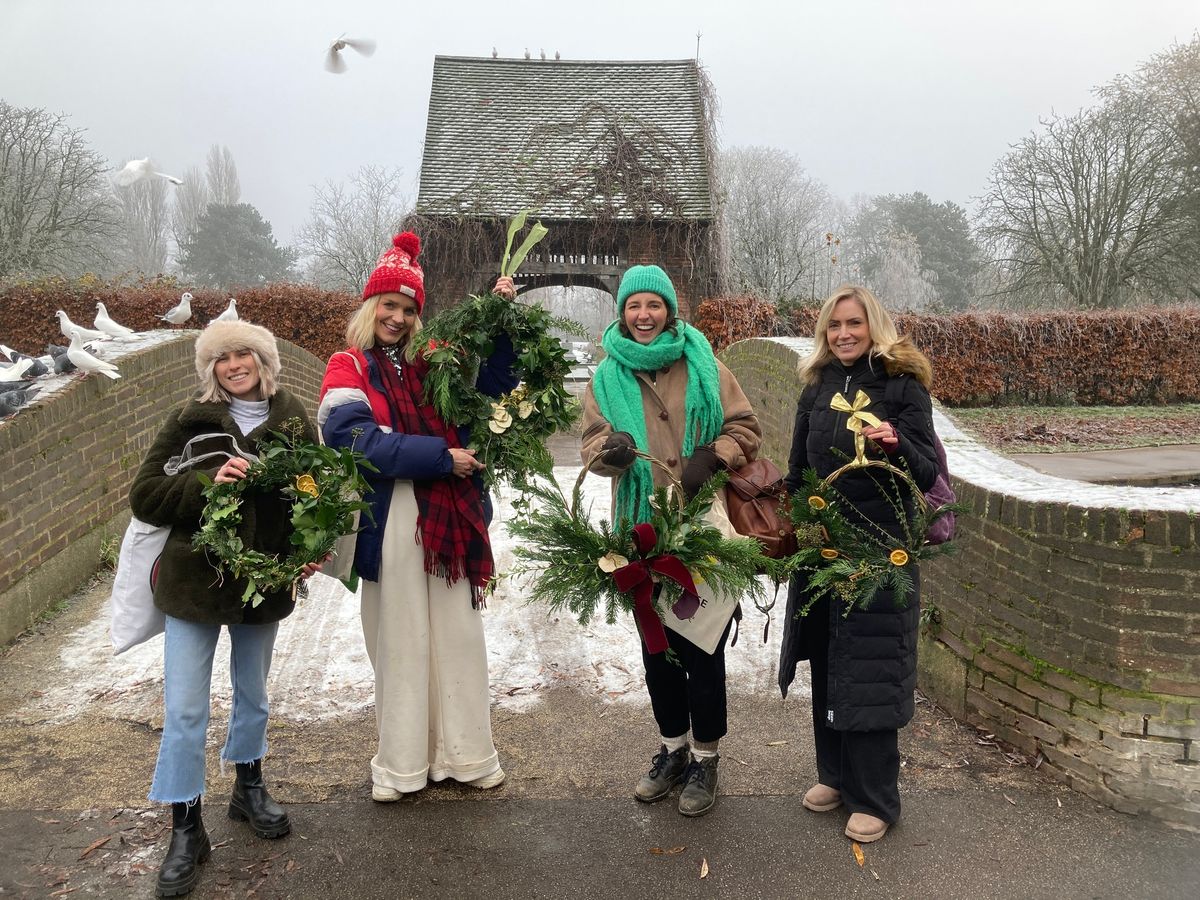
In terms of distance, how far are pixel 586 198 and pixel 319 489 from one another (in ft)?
49.8

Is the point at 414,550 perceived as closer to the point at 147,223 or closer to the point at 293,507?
the point at 293,507

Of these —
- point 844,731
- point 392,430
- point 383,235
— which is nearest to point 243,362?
point 392,430

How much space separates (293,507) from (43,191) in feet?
106

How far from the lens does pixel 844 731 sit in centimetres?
322

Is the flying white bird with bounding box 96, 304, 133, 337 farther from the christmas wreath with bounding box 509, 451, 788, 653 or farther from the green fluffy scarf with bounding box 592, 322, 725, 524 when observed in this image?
the christmas wreath with bounding box 509, 451, 788, 653

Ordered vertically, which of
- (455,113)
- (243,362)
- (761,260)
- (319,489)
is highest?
(455,113)

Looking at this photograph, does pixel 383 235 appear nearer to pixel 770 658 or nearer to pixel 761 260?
pixel 761 260

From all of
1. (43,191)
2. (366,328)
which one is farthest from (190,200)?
(366,328)

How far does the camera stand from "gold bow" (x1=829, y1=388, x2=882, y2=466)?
2.99 meters

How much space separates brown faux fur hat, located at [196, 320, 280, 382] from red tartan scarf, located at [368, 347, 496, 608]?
0.41 m

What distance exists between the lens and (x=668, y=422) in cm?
343

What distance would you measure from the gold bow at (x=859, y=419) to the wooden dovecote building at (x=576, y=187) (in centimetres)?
1410

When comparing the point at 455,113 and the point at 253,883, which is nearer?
the point at 253,883

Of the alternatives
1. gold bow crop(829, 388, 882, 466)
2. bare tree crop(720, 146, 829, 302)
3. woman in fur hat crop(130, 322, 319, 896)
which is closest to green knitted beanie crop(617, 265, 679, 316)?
gold bow crop(829, 388, 882, 466)
